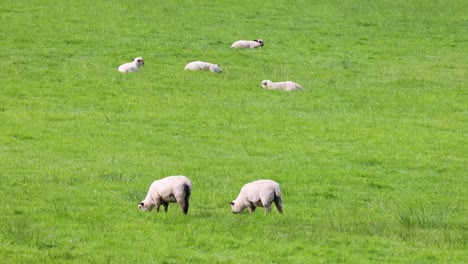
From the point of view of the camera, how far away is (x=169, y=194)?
1892 centimetres

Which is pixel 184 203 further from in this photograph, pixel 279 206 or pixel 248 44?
pixel 248 44

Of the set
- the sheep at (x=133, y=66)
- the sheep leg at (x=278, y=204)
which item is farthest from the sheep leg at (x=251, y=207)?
the sheep at (x=133, y=66)

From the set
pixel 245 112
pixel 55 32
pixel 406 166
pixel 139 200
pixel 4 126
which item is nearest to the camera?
pixel 139 200

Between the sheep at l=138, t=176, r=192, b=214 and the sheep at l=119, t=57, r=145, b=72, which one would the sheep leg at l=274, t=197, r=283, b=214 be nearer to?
the sheep at l=138, t=176, r=192, b=214

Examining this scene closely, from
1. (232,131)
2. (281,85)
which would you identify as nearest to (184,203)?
(232,131)

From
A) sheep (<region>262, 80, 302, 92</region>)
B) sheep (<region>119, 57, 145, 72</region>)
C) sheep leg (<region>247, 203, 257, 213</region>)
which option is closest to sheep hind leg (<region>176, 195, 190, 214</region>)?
sheep leg (<region>247, 203, 257, 213</region>)

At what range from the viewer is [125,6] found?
53.7 m

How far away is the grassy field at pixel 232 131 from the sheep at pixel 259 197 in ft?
0.84

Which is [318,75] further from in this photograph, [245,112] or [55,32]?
[55,32]

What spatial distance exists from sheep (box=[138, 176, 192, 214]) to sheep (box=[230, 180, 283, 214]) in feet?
4.01

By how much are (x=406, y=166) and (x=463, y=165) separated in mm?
1542

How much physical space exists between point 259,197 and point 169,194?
1.77m

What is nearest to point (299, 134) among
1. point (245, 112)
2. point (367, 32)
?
point (245, 112)

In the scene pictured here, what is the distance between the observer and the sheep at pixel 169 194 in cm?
1864
